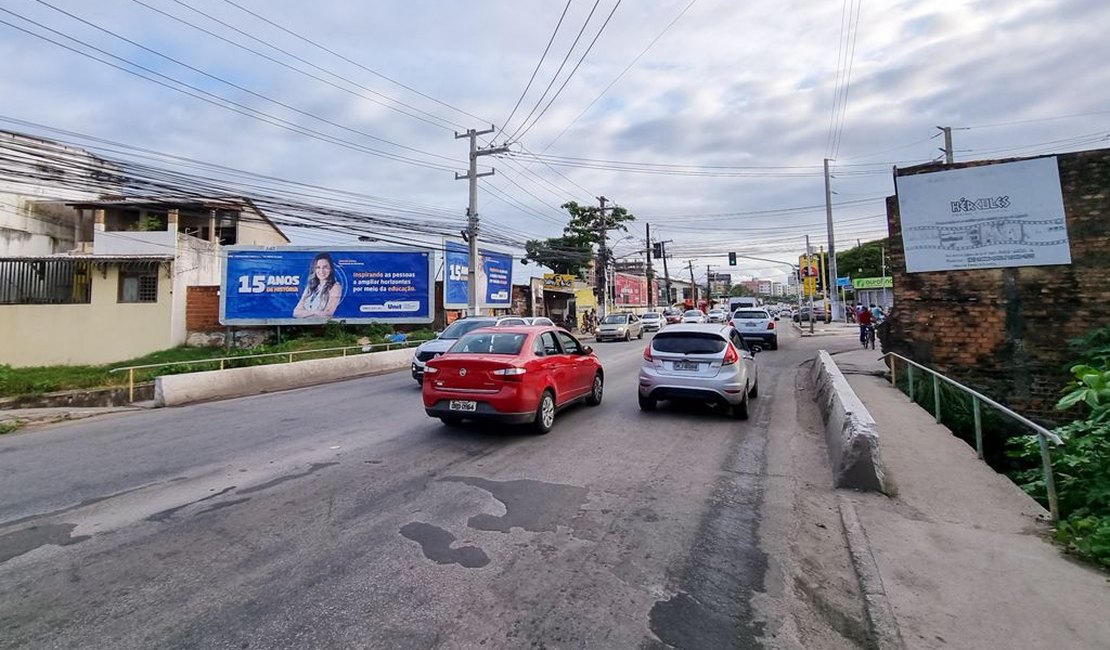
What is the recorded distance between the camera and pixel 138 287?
75.5ft

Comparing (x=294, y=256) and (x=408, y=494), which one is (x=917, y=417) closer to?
(x=408, y=494)

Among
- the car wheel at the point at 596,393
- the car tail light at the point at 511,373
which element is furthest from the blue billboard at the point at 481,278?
the car tail light at the point at 511,373

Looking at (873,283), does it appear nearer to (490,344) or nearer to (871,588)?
(490,344)

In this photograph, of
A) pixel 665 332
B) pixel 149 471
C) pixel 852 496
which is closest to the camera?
pixel 852 496

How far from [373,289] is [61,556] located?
2325 centimetres

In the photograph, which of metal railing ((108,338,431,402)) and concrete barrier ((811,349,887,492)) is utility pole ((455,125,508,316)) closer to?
metal railing ((108,338,431,402))

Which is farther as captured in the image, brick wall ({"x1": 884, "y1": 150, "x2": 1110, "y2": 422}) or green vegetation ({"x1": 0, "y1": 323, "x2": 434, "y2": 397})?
green vegetation ({"x1": 0, "y1": 323, "x2": 434, "y2": 397})

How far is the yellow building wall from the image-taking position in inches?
873

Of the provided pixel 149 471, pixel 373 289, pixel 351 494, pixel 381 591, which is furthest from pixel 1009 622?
pixel 373 289

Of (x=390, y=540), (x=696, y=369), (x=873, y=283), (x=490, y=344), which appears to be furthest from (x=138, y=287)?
(x=873, y=283)

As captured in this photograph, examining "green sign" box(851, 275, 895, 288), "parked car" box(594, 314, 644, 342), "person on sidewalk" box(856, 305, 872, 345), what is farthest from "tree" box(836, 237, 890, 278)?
"person on sidewalk" box(856, 305, 872, 345)

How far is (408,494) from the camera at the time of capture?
511 cm

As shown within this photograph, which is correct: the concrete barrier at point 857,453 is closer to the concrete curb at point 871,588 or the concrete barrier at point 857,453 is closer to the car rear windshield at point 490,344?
the concrete curb at point 871,588

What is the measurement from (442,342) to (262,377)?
517 cm
